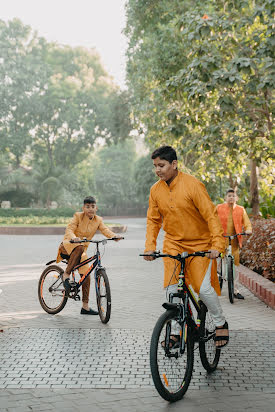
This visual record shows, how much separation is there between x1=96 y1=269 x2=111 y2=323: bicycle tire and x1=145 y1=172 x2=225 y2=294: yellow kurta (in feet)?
8.19

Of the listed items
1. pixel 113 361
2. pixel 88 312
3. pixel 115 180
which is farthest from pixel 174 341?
pixel 115 180

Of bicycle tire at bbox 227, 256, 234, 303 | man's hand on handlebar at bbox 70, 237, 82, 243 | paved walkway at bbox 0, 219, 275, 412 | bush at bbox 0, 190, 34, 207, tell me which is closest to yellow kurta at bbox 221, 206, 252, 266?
bicycle tire at bbox 227, 256, 234, 303

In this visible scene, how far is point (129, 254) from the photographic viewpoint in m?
18.1

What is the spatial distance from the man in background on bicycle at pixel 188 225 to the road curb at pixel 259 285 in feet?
11.7

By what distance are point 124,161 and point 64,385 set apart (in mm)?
81941

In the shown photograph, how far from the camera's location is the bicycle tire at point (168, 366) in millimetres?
4504

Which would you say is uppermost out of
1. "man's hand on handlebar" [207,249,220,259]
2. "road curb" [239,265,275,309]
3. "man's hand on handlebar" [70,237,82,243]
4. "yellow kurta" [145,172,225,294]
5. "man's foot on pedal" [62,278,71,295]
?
"yellow kurta" [145,172,225,294]

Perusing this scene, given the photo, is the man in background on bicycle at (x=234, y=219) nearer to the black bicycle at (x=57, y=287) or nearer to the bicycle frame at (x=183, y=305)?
the black bicycle at (x=57, y=287)

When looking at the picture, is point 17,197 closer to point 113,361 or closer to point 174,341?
point 113,361

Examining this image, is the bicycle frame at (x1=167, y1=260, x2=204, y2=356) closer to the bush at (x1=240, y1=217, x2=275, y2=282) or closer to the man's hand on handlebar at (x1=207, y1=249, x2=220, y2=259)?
the man's hand on handlebar at (x1=207, y1=249, x2=220, y2=259)

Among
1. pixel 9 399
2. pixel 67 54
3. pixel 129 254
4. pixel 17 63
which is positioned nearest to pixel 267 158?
pixel 129 254

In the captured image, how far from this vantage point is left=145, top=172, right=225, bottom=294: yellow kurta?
5043 mm

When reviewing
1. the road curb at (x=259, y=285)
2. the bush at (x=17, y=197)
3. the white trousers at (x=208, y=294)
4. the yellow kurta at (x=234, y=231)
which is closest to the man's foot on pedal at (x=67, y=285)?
the road curb at (x=259, y=285)

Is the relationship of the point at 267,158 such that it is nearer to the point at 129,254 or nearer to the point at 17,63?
the point at 129,254
